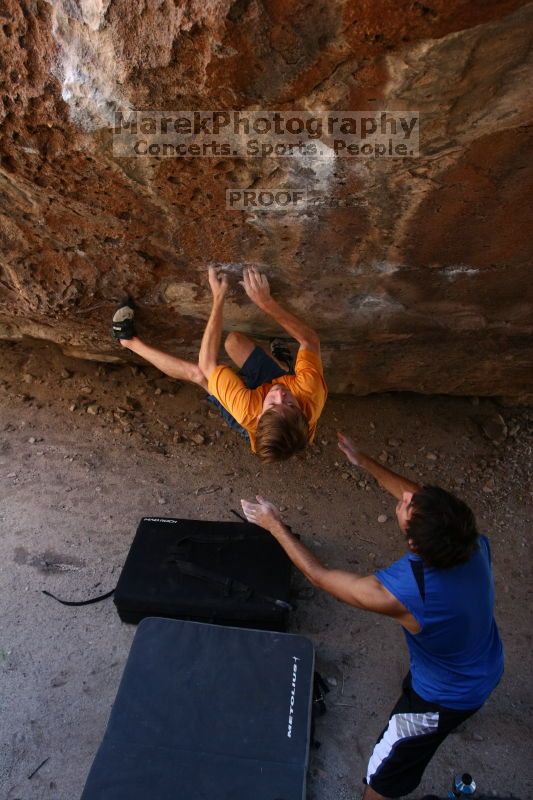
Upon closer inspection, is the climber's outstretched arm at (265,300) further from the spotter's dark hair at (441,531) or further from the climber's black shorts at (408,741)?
the climber's black shorts at (408,741)

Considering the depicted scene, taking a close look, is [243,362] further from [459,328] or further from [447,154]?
[447,154]

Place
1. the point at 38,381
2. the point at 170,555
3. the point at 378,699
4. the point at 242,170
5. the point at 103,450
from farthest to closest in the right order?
the point at 38,381
the point at 103,450
the point at 170,555
the point at 378,699
the point at 242,170

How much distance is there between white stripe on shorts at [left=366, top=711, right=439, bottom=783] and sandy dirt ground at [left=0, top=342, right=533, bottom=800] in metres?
0.39

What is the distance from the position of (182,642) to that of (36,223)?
199 cm

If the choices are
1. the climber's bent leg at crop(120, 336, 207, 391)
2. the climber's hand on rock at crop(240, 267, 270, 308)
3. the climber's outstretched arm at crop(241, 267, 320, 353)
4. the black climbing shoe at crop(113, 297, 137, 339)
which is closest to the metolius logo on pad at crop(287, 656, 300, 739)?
the climber's bent leg at crop(120, 336, 207, 391)

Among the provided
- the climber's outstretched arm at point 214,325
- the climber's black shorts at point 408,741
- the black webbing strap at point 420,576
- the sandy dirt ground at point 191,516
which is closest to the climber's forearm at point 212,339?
the climber's outstretched arm at point 214,325

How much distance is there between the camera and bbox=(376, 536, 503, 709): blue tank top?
221 cm

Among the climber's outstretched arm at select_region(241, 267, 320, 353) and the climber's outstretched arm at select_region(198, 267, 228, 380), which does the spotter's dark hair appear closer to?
the climber's outstretched arm at select_region(241, 267, 320, 353)

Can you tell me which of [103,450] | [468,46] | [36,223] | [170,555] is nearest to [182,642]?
[170,555]

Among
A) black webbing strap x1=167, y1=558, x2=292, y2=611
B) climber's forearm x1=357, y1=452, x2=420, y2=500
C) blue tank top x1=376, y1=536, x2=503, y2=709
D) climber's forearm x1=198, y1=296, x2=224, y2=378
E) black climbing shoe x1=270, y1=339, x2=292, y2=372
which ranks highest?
climber's forearm x1=198, y1=296, x2=224, y2=378

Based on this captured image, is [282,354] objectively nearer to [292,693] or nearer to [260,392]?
[260,392]

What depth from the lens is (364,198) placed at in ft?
8.77

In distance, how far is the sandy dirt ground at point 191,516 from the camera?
293cm

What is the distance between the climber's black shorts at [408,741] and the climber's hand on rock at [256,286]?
174cm
